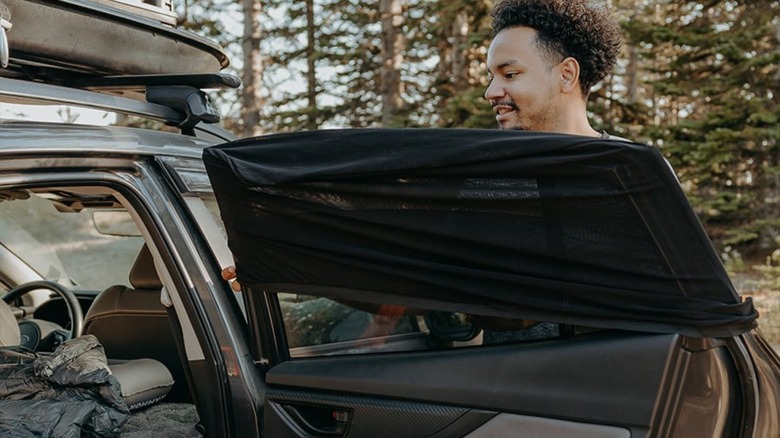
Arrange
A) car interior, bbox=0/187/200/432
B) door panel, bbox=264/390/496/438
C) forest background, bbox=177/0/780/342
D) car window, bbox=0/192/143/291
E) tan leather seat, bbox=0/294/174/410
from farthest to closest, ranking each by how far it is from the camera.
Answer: forest background, bbox=177/0/780/342
car window, bbox=0/192/143/291
car interior, bbox=0/187/200/432
tan leather seat, bbox=0/294/174/410
door panel, bbox=264/390/496/438

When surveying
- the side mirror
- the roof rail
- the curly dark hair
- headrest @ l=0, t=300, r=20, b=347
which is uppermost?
the curly dark hair

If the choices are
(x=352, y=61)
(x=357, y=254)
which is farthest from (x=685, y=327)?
(x=352, y=61)

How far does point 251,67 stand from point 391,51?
3103mm

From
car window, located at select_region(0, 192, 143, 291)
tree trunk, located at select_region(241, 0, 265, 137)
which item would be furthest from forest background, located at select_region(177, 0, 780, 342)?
car window, located at select_region(0, 192, 143, 291)

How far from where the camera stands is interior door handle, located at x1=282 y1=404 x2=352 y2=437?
2070 millimetres

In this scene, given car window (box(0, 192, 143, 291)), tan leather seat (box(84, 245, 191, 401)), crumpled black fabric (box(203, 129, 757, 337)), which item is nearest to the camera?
crumpled black fabric (box(203, 129, 757, 337))

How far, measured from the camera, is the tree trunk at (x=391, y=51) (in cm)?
1372

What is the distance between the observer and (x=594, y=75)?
2342 millimetres

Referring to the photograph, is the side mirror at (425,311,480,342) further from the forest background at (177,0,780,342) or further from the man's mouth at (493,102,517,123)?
the forest background at (177,0,780,342)

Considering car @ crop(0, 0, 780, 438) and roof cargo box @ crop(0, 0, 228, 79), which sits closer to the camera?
car @ crop(0, 0, 780, 438)

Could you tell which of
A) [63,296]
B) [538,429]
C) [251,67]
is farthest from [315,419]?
[251,67]

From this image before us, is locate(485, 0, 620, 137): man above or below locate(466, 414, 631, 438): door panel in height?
above

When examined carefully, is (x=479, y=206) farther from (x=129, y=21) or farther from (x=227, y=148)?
(x=129, y=21)

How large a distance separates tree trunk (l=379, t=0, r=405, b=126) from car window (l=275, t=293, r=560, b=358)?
11520mm
